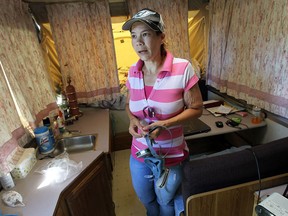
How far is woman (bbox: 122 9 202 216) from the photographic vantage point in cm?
87

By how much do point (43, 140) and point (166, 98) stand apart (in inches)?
41.8

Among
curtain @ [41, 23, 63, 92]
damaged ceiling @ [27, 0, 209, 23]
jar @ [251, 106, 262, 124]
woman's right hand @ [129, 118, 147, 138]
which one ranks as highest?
damaged ceiling @ [27, 0, 209, 23]

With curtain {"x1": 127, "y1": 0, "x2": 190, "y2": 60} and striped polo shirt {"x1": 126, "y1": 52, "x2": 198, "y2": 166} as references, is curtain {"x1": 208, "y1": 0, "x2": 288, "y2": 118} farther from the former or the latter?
striped polo shirt {"x1": 126, "y1": 52, "x2": 198, "y2": 166}

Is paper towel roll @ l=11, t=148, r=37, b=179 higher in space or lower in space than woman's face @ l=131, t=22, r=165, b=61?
lower

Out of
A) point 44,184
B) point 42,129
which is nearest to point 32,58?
point 42,129

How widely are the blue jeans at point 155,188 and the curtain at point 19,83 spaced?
716mm

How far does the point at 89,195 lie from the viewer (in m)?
1.25

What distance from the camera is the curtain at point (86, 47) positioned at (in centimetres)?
202

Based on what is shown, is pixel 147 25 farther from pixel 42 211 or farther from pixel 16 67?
pixel 16 67

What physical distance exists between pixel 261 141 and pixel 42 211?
6.25 ft

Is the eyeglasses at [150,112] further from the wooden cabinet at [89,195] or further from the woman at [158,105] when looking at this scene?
the wooden cabinet at [89,195]

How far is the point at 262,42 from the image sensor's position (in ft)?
5.11

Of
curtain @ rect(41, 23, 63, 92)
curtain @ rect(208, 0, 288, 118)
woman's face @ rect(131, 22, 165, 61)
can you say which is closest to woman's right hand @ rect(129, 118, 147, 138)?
woman's face @ rect(131, 22, 165, 61)

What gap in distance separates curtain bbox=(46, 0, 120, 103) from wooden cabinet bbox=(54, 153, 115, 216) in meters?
1.10
